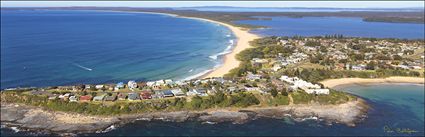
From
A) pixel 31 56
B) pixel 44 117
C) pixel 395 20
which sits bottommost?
pixel 44 117

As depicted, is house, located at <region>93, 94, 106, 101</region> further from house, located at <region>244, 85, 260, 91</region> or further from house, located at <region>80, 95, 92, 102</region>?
house, located at <region>244, 85, 260, 91</region>

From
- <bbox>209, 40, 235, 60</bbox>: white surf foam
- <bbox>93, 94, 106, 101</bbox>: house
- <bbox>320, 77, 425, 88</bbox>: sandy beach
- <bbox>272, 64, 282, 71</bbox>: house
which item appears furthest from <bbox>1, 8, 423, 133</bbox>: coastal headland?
<bbox>209, 40, 235, 60</bbox>: white surf foam

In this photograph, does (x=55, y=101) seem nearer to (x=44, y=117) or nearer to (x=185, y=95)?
(x=44, y=117)

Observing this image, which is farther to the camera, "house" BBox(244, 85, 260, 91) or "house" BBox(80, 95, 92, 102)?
"house" BBox(244, 85, 260, 91)

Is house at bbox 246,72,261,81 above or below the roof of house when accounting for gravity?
above

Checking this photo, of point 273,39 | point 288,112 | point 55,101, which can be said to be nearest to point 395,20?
point 273,39

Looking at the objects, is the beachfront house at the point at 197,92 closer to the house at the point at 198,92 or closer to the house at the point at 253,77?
the house at the point at 198,92

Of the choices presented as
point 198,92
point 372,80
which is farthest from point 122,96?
A: point 372,80

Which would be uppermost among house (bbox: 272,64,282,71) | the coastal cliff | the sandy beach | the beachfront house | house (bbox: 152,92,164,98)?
house (bbox: 272,64,282,71)

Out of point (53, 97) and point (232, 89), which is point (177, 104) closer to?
point (232, 89)
